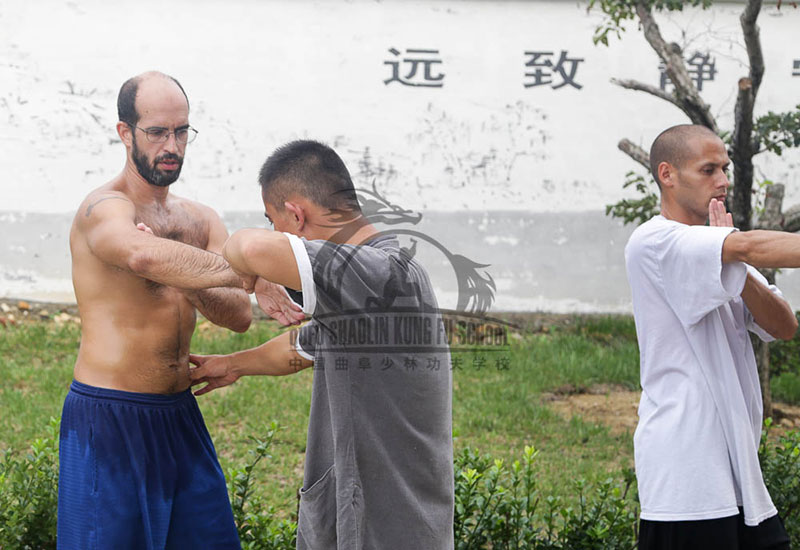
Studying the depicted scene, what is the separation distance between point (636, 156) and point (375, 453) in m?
3.91

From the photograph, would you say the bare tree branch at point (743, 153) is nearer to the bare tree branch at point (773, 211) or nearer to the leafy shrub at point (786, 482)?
the bare tree branch at point (773, 211)

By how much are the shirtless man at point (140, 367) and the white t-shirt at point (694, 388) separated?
1.32 metres

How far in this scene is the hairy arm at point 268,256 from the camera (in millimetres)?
2129

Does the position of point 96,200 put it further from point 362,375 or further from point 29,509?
point 29,509

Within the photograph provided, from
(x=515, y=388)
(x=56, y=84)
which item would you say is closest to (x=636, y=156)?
(x=515, y=388)

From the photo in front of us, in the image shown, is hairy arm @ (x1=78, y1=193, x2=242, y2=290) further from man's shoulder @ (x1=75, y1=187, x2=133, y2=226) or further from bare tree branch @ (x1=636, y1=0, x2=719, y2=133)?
bare tree branch @ (x1=636, y1=0, x2=719, y2=133)

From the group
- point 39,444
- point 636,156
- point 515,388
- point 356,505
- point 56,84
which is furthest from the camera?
point 56,84

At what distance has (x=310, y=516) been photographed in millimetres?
2439

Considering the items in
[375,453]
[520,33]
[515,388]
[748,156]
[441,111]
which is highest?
Result: [520,33]

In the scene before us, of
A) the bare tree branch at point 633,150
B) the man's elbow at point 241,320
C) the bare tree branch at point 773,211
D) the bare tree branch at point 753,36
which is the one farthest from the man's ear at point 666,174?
the bare tree branch at point 773,211

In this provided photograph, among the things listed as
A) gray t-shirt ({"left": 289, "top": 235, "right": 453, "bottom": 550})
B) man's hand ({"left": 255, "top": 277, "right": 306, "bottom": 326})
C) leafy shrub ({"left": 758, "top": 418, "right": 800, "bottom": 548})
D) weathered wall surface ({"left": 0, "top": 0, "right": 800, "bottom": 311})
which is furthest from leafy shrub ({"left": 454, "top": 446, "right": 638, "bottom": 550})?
weathered wall surface ({"left": 0, "top": 0, "right": 800, "bottom": 311})

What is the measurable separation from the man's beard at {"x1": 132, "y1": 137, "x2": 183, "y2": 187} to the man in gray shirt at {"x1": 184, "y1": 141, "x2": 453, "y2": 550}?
0.66 m

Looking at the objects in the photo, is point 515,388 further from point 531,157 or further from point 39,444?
point 39,444

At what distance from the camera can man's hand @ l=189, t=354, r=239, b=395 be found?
9.77 feet
